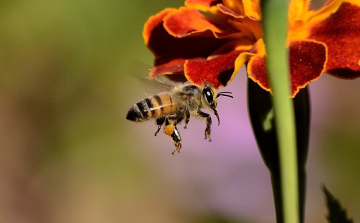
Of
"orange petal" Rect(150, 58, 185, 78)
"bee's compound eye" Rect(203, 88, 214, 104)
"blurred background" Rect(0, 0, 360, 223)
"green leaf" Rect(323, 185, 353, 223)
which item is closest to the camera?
"green leaf" Rect(323, 185, 353, 223)

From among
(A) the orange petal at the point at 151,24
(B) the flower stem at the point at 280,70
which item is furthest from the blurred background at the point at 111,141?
(B) the flower stem at the point at 280,70

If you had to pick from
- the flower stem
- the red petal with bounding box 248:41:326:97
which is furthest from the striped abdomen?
the flower stem

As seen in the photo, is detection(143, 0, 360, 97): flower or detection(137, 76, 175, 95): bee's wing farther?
Answer: detection(137, 76, 175, 95): bee's wing

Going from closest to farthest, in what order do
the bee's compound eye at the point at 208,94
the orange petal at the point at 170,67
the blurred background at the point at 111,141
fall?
1. the orange petal at the point at 170,67
2. the bee's compound eye at the point at 208,94
3. the blurred background at the point at 111,141

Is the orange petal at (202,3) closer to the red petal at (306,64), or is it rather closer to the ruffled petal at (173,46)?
the ruffled petal at (173,46)

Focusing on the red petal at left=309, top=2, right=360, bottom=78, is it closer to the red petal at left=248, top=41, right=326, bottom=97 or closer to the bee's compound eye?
the red petal at left=248, top=41, right=326, bottom=97

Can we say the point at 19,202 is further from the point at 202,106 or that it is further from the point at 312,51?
the point at 312,51
